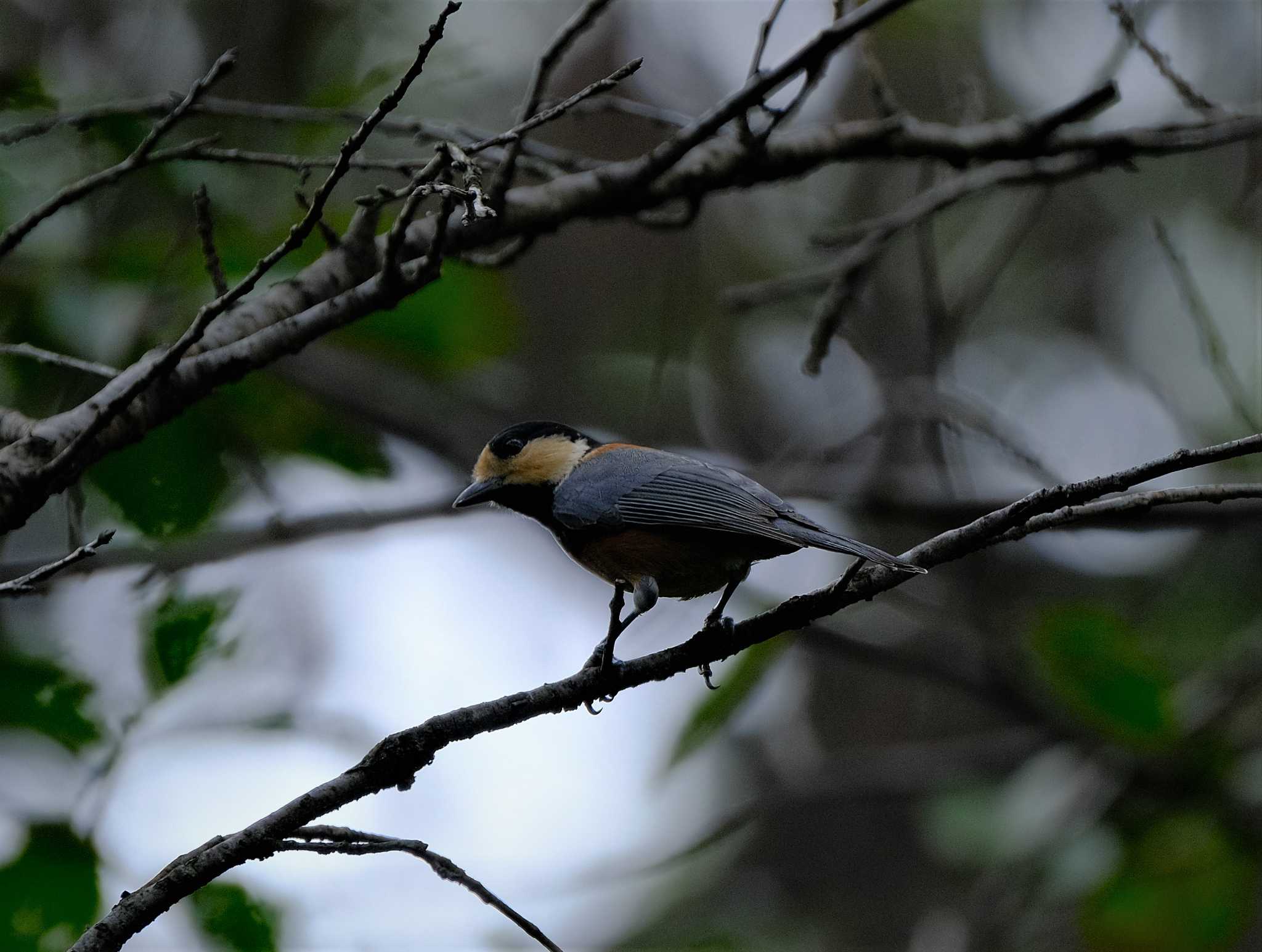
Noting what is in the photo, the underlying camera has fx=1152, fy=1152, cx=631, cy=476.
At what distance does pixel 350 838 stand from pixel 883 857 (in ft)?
22.0

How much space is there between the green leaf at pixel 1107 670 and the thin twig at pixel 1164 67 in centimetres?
164

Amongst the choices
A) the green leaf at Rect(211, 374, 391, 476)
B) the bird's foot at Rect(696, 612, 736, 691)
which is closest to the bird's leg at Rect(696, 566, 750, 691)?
the bird's foot at Rect(696, 612, 736, 691)

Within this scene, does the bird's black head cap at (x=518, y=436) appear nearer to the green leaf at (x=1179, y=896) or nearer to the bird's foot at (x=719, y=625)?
the bird's foot at (x=719, y=625)

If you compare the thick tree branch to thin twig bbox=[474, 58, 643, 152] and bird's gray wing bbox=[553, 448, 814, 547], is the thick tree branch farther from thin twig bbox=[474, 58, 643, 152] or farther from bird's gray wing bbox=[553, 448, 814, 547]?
bird's gray wing bbox=[553, 448, 814, 547]

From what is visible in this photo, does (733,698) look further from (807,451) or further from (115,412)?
(115,412)

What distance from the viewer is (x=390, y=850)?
1953 millimetres

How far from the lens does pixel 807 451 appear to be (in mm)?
5809

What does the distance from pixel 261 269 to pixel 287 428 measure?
5.83 feet

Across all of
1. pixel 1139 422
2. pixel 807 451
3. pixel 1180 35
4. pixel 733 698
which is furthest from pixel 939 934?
pixel 1180 35

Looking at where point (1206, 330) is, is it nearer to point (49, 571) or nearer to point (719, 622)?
point (719, 622)

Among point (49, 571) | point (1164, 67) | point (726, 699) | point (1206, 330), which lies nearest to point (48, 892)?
point (49, 571)

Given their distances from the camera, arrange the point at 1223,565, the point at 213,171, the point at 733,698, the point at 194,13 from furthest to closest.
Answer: the point at 1223,565 → the point at 194,13 → the point at 733,698 → the point at 213,171

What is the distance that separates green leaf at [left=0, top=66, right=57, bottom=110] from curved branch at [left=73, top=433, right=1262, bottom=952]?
1.85 meters

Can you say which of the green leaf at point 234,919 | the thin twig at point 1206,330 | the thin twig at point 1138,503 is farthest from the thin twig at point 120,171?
the thin twig at point 1206,330
